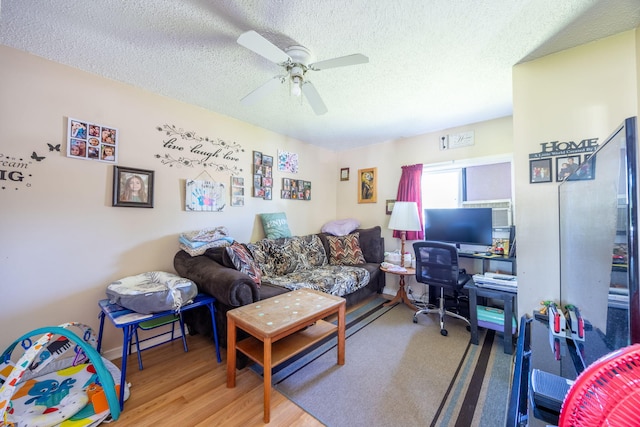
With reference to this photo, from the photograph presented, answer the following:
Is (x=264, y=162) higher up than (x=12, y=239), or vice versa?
(x=264, y=162)

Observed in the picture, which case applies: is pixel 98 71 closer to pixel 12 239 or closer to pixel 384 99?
pixel 12 239

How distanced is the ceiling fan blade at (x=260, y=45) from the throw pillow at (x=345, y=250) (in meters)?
2.57

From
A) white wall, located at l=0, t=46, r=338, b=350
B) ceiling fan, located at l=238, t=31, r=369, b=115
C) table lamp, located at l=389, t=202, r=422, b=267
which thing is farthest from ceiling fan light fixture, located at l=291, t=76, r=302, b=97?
table lamp, located at l=389, t=202, r=422, b=267

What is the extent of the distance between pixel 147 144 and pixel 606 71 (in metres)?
3.59

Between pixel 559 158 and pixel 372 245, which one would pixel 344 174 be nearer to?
pixel 372 245

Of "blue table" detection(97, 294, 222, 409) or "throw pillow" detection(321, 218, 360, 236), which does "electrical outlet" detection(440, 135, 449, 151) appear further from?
"blue table" detection(97, 294, 222, 409)

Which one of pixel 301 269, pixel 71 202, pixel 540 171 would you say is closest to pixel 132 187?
pixel 71 202

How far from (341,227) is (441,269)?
5.41 ft

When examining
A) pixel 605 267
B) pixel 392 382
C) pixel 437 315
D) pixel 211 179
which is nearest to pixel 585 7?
pixel 605 267

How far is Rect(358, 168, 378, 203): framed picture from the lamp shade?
27.7 inches

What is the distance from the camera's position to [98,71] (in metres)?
1.92

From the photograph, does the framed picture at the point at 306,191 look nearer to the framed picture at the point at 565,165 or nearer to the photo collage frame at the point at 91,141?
the photo collage frame at the point at 91,141

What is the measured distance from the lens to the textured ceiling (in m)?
1.33

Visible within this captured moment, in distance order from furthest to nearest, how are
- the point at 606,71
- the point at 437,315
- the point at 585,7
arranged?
the point at 437,315, the point at 606,71, the point at 585,7
